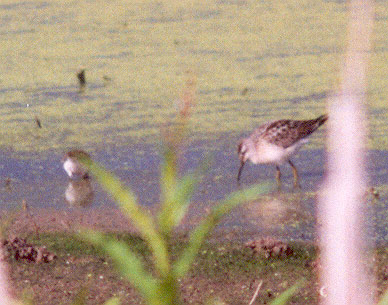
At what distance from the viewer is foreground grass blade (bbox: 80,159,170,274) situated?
91 centimetres

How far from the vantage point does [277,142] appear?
855cm

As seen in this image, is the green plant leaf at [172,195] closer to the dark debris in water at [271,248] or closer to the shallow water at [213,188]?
the dark debris in water at [271,248]

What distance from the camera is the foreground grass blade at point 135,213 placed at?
911 millimetres

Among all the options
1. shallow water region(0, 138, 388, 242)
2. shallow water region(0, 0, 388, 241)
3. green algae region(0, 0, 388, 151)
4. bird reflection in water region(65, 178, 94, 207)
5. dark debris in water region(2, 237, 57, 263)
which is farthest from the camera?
green algae region(0, 0, 388, 151)

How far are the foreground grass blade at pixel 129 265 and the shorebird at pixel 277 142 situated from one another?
7.15 m

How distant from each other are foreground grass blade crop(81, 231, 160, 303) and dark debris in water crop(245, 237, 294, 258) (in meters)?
5.28

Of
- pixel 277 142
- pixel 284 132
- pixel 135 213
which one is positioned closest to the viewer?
pixel 135 213

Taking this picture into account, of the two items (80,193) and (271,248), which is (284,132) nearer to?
(80,193)

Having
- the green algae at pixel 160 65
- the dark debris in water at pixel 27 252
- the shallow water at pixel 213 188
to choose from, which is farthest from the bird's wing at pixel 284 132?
the dark debris in water at pixel 27 252

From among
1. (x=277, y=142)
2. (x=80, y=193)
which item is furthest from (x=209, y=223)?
(x=277, y=142)

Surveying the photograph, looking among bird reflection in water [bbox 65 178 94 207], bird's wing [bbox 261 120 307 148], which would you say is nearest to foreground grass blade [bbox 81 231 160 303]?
bird reflection in water [bbox 65 178 94 207]

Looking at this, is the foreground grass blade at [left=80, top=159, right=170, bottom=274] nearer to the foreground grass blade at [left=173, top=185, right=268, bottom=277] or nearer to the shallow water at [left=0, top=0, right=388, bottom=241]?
the foreground grass blade at [left=173, top=185, right=268, bottom=277]

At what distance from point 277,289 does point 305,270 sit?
0.37m

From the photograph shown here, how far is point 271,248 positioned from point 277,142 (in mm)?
2431
